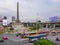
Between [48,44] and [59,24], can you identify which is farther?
[59,24]

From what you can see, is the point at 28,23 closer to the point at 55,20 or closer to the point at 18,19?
the point at 18,19

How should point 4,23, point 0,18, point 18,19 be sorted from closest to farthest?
point 4,23 → point 18,19 → point 0,18

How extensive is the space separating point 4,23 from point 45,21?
64.8 ft

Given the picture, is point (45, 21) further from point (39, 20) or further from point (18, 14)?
point (18, 14)

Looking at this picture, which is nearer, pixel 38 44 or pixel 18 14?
pixel 38 44

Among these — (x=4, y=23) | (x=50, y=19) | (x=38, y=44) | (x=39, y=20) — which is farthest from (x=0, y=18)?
(x=38, y=44)

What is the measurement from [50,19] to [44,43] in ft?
257

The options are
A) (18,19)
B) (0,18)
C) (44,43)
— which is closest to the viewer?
(44,43)

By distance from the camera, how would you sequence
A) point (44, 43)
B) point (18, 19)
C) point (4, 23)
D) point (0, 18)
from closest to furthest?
1. point (44, 43)
2. point (4, 23)
3. point (18, 19)
4. point (0, 18)

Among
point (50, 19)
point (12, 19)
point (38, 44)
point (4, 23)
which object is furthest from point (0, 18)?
point (38, 44)

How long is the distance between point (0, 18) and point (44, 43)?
290ft

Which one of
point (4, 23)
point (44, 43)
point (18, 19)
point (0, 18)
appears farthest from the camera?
point (0, 18)

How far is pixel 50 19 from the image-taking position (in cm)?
8988

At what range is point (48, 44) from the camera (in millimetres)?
11969
